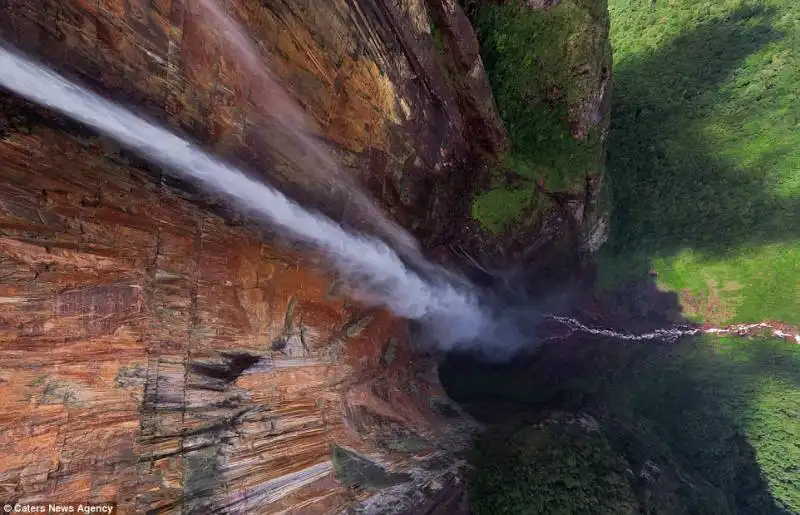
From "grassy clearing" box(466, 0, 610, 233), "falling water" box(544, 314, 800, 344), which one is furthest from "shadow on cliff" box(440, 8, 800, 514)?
"grassy clearing" box(466, 0, 610, 233)

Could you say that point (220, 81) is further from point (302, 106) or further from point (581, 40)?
point (581, 40)

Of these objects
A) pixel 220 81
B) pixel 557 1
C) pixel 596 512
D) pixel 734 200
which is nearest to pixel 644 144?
pixel 734 200

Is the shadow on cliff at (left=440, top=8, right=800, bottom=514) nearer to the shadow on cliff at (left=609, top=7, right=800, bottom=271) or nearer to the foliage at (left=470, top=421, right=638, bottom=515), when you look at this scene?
the shadow on cliff at (left=609, top=7, right=800, bottom=271)

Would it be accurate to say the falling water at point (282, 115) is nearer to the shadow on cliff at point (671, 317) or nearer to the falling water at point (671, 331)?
the shadow on cliff at point (671, 317)

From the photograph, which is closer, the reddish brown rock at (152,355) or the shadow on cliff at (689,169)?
the reddish brown rock at (152,355)

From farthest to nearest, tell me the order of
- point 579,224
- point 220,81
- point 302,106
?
point 579,224, point 302,106, point 220,81

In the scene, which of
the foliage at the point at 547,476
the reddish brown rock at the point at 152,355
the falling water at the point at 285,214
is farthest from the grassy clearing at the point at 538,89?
the reddish brown rock at the point at 152,355
